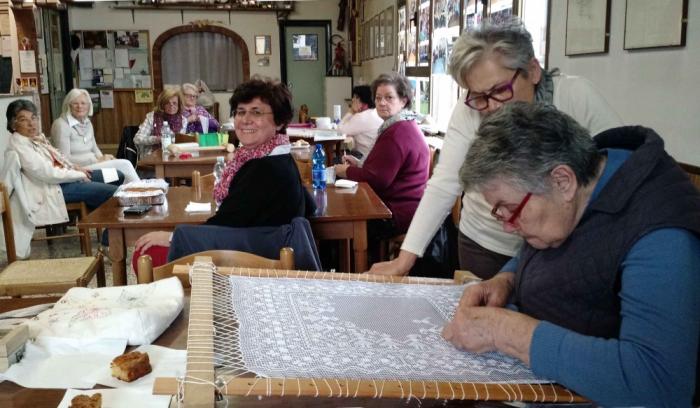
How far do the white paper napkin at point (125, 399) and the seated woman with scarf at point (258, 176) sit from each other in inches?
39.6

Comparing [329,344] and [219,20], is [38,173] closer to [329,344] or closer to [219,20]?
[329,344]

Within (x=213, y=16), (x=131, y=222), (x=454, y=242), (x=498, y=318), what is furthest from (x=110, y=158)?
(x=213, y=16)

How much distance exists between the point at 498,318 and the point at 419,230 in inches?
30.1

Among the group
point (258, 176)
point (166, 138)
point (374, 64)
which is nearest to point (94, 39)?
point (374, 64)

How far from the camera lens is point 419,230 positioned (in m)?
1.87

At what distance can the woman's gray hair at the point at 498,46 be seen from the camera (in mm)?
1722

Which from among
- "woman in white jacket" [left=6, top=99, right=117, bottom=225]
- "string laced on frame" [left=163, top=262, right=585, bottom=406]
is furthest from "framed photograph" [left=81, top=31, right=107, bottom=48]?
"string laced on frame" [left=163, top=262, right=585, bottom=406]

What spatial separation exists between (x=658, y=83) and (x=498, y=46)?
95 cm

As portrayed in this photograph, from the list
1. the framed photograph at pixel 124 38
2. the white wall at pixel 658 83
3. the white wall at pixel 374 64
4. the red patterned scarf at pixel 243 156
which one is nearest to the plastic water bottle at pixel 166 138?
the red patterned scarf at pixel 243 156

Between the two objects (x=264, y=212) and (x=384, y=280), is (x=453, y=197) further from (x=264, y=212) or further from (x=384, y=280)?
(x=264, y=212)

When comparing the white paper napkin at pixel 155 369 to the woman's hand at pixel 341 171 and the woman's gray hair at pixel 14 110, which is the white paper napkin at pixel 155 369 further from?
the woman's gray hair at pixel 14 110

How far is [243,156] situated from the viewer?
258cm

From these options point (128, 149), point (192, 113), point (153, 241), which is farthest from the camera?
point (128, 149)

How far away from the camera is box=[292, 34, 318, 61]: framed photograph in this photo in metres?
11.4
